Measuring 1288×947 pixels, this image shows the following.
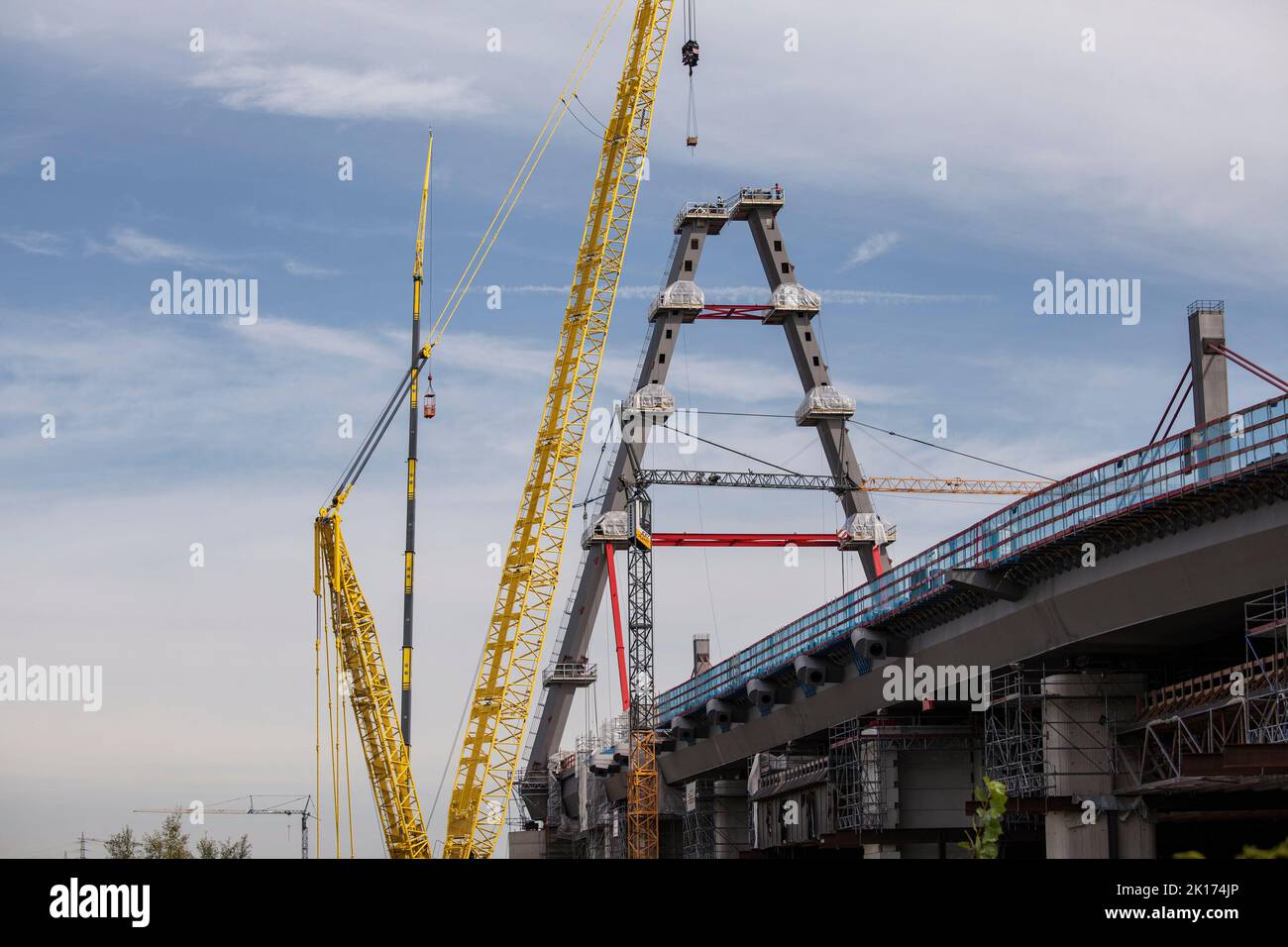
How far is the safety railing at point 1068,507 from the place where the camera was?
148 ft

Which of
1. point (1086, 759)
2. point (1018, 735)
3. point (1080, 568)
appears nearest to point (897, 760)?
point (1018, 735)

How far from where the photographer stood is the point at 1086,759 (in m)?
55.8

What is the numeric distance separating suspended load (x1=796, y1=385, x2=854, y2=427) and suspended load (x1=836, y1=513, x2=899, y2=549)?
23.5ft

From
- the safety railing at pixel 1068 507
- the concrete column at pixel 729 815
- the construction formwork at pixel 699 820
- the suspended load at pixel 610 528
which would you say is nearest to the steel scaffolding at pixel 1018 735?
the safety railing at pixel 1068 507

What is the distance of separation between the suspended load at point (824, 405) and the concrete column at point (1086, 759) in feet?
192

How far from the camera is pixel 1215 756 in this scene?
47000 mm

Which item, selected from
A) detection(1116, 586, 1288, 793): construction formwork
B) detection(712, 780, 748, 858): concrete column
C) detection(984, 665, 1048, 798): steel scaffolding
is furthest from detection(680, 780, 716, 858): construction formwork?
detection(1116, 586, 1288, 793): construction formwork

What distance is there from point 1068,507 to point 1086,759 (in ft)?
28.9

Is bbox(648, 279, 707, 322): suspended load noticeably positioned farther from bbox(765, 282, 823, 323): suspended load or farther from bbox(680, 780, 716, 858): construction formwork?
bbox(680, 780, 716, 858): construction formwork

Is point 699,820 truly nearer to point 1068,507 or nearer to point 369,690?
point 369,690

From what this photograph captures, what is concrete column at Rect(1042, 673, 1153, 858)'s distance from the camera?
5525 cm
